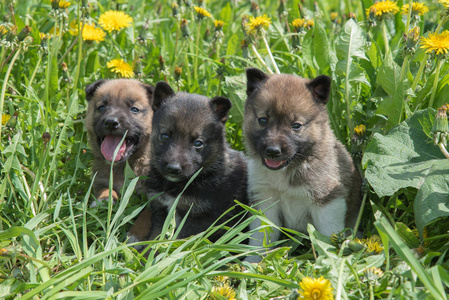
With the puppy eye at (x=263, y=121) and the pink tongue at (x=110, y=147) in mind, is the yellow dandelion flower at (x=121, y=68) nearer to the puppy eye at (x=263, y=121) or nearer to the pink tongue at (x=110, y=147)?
the pink tongue at (x=110, y=147)

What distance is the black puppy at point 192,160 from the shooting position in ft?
13.9

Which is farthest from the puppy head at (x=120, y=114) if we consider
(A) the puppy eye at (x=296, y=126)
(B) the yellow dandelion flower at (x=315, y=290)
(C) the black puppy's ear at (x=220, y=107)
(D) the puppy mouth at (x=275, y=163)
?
(B) the yellow dandelion flower at (x=315, y=290)

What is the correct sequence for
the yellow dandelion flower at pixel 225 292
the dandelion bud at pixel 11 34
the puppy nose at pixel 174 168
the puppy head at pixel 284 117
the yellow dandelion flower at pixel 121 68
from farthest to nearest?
the yellow dandelion flower at pixel 121 68 → the dandelion bud at pixel 11 34 → the puppy nose at pixel 174 168 → the puppy head at pixel 284 117 → the yellow dandelion flower at pixel 225 292

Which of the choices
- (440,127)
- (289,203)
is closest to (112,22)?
(289,203)

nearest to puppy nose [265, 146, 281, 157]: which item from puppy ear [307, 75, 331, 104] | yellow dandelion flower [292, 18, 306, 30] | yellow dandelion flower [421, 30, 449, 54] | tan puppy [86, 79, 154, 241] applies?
puppy ear [307, 75, 331, 104]

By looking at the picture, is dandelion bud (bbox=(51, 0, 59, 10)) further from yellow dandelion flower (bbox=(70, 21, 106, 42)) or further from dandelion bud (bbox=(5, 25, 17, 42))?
yellow dandelion flower (bbox=(70, 21, 106, 42))

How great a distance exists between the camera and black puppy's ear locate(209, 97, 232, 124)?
443 centimetres

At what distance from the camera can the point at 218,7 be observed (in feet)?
26.8

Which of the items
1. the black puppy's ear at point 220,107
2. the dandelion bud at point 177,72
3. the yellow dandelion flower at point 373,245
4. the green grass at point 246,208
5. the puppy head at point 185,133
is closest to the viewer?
the green grass at point 246,208

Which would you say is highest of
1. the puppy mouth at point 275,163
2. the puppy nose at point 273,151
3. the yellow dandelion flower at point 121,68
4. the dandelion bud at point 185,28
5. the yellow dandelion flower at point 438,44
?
the yellow dandelion flower at point 438,44

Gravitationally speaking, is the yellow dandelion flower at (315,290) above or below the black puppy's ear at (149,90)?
below

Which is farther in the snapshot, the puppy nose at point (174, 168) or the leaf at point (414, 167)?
the puppy nose at point (174, 168)

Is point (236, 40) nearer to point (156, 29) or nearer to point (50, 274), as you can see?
point (156, 29)

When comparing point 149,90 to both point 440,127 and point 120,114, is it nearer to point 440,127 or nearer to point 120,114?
point 120,114
